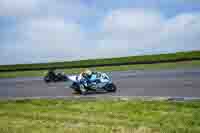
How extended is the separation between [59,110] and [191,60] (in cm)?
3216

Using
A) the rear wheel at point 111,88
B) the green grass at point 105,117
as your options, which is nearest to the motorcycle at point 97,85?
the rear wheel at point 111,88

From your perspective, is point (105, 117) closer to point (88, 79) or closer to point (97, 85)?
point (97, 85)

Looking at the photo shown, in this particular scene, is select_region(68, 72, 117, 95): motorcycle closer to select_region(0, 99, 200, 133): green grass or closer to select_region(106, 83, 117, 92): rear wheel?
select_region(106, 83, 117, 92): rear wheel

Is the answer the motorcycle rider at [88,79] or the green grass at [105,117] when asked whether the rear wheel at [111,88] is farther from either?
the green grass at [105,117]

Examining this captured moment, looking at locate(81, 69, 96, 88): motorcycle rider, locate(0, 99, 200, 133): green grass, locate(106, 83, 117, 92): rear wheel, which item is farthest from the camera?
locate(81, 69, 96, 88): motorcycle rider

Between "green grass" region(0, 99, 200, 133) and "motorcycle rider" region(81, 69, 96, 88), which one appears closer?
"green grass" region(0, 99, 200, 133)

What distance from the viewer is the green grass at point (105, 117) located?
38.2ft

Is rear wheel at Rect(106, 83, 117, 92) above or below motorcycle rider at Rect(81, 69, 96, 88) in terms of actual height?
below

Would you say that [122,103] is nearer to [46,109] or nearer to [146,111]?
[146,111]

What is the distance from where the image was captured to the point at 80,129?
11633 mm

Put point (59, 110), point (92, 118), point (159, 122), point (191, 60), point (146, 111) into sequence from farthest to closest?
point (191, 60)
point (59, 110)
point (146, 111)
point (92, 118)
point (159, 122)

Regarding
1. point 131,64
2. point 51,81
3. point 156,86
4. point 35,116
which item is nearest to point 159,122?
point 35,116

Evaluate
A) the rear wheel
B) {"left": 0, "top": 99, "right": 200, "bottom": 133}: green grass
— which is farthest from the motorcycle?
{"left": 0, "top": 99, "right": 200, "bottom": 133}: green grass

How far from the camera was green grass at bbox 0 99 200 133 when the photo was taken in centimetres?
1163
